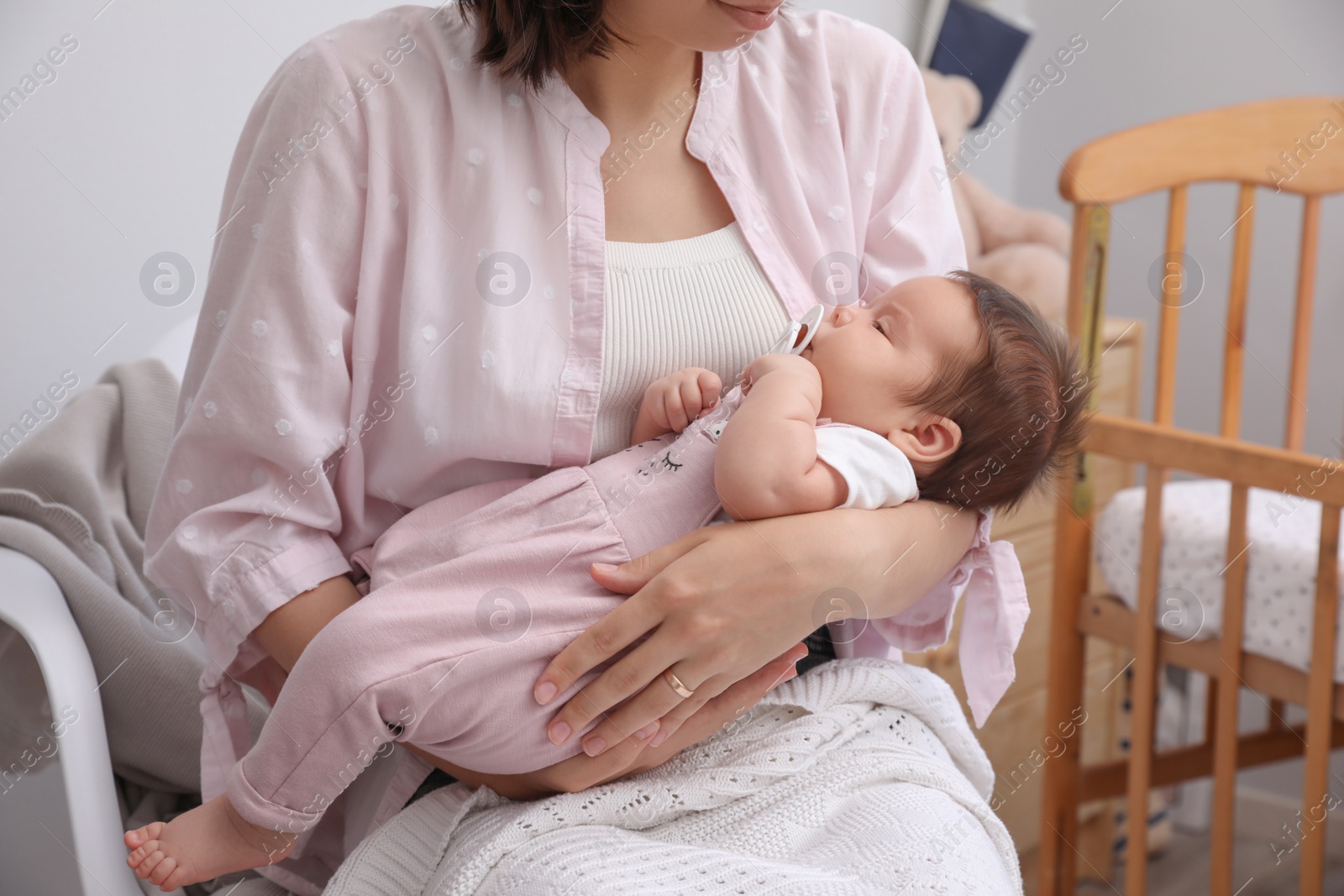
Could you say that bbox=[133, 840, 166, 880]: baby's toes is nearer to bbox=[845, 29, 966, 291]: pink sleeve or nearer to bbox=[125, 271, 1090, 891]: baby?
bbox=[125, 271, 1090, 891]: baby

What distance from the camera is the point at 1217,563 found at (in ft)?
5.08

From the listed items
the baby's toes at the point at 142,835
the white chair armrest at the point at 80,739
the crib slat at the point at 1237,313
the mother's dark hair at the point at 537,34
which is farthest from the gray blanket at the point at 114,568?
the crib slat at the point at 1237,313

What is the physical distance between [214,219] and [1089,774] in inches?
64.2

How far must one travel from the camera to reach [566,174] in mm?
937

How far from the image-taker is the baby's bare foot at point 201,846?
0.78 metres

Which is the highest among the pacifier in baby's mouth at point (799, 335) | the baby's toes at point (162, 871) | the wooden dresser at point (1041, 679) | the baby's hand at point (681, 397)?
the pacifier in baby's mouth at point (799, 335)

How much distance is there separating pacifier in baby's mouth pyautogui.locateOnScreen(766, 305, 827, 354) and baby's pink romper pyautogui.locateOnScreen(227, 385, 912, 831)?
4.0 inches

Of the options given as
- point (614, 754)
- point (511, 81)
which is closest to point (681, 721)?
point (614, 754)

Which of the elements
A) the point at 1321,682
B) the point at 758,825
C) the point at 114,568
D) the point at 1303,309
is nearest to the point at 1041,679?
the point at 1321,682

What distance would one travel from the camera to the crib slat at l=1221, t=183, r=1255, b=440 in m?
1.76

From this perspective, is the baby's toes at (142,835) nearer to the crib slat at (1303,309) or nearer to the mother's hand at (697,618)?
the mother's hand at (697,618)

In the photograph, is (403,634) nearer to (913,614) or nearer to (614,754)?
(614,754)

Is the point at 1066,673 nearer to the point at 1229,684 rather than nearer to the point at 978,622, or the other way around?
the point at 1229,684

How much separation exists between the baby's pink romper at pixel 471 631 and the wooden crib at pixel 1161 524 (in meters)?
0.96
